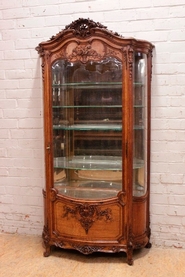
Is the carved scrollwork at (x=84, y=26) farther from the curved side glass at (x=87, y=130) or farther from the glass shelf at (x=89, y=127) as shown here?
the glass shelf at (x=89, y=127)

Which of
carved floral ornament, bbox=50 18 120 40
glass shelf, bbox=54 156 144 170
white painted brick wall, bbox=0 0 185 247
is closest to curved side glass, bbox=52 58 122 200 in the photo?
glass shelf, bbox=54 156 144 170

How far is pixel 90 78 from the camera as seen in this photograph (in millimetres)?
2639

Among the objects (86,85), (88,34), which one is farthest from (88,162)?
(88,34)

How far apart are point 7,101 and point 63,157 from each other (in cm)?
81

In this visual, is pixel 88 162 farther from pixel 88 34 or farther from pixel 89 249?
pixel 88 34

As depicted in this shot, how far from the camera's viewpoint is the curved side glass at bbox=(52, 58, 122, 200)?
8.41 feet

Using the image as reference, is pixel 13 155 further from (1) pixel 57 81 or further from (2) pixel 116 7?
(2) pixel 116 7

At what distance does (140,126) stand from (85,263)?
119cm

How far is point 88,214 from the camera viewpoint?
8.16 feet

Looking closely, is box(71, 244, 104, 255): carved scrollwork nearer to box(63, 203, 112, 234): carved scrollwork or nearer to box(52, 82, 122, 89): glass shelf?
box(63, 203, 112, 234): carved scrollwork

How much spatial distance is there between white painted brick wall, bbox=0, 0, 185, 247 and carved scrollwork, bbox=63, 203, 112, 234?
0.53 metres

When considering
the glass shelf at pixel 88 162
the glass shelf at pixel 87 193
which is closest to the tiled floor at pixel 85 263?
the glass shelf at pixel 87 193

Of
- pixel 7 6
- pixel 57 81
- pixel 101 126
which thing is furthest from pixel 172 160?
pixel 7 6

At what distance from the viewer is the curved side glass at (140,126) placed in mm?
2516
